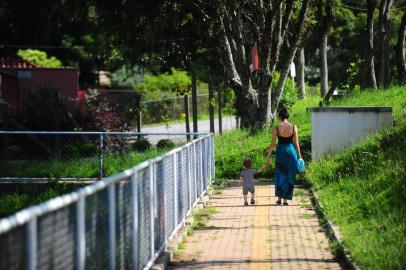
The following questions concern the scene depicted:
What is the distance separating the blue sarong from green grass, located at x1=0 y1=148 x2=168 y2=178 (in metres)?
6.51

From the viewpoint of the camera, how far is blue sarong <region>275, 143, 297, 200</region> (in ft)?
50.0

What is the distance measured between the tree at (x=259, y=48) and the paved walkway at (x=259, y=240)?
11352 mm

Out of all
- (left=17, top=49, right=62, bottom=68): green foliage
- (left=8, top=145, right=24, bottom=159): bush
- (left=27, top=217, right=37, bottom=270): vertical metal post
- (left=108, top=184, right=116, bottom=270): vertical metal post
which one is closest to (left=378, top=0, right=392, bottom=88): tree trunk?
(left=8, top=145, right=24, bottom=159): bush

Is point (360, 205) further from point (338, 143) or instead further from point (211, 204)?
point (338, 143)

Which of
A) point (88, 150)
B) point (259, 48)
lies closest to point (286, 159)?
point (88, 150)

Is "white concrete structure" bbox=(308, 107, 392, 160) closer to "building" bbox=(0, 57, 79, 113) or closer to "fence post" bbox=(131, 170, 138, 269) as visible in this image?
"fence post" bbox=(131, 170, 138, 269)

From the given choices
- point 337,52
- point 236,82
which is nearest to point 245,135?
point 236,82

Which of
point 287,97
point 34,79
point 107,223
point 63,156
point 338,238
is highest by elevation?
point 34,79

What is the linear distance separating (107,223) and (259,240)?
173 inches

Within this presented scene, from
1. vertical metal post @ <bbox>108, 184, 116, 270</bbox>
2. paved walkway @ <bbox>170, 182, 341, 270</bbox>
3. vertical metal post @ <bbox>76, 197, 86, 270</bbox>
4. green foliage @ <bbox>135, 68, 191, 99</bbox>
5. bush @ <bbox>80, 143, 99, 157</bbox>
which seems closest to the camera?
vertical metal post @ <bbox>76, 197, 86, 270</bbox>

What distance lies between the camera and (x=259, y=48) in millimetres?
27766

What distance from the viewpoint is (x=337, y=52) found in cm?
6719

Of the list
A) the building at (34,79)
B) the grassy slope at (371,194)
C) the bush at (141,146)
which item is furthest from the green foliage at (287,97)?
the grassy slope at (371,194)

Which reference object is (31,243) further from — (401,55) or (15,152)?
(401,55)
